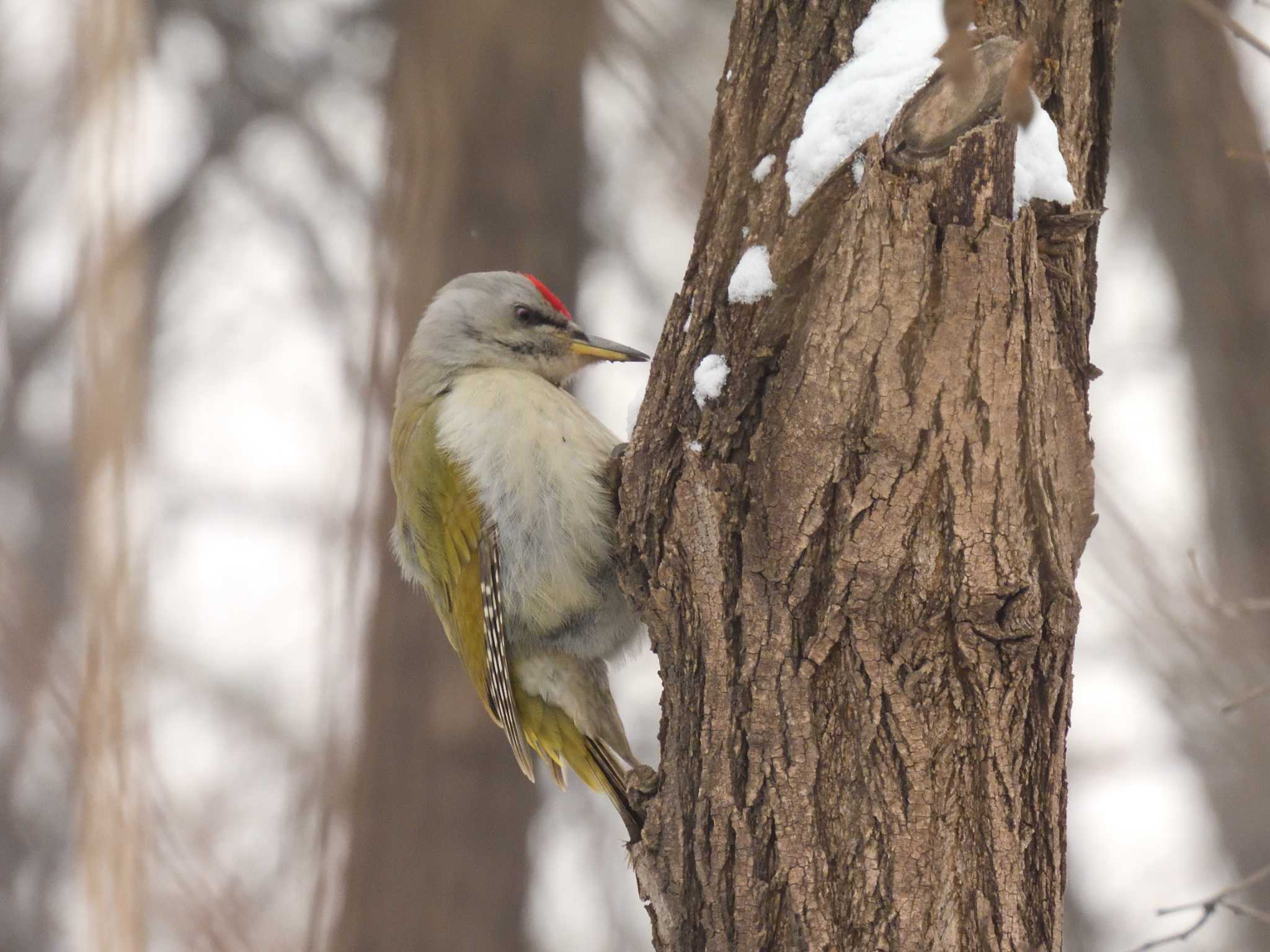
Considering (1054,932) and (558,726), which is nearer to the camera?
(1054,932)

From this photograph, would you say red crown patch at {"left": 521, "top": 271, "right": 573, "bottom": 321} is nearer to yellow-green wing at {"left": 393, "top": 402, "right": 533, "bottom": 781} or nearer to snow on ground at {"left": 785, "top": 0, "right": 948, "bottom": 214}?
yellow-green wing at {"left": 393, "top": 402, "right": 533, "bottom": 781}

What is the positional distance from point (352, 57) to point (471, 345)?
7.34 feet

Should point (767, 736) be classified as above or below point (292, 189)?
below

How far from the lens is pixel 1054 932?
1.99 meters

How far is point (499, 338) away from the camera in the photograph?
361cm

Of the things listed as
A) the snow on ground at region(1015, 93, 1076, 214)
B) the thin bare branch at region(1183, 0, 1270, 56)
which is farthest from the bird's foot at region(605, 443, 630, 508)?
the thin bare branch at region(1183, 0, 1270, 56)

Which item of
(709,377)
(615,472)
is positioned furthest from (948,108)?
(615,472)

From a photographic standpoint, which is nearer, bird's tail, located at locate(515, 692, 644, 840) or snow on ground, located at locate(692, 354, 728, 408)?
snow on ground, located at locate(692, 354, 728, 408)

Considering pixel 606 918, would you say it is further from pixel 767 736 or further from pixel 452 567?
pixel 767 736

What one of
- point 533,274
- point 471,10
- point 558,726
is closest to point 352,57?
point 471,10

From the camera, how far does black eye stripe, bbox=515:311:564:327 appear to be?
3.62 meters

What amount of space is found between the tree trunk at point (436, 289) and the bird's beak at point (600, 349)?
52.6 inches

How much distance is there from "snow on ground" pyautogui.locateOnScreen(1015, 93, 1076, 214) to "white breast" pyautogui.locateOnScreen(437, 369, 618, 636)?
1428mm

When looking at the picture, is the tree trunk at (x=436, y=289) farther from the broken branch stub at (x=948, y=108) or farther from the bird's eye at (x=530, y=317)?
the broken branch stub at (x=948, y=108)
